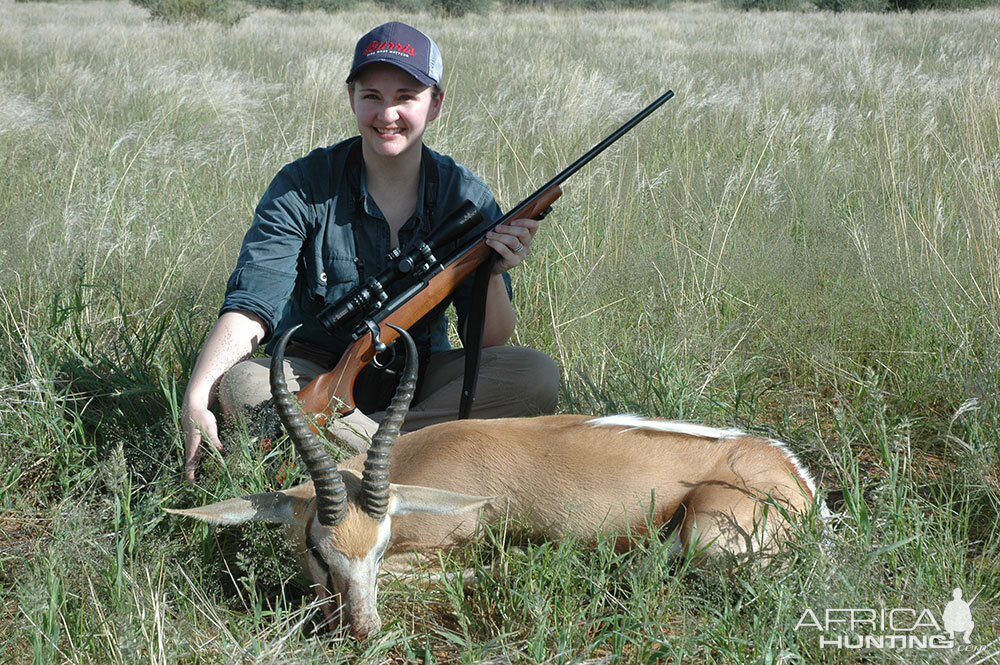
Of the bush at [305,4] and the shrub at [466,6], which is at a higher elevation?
the shrub at [466,6]

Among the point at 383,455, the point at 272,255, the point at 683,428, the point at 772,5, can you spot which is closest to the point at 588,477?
the point at 683,428

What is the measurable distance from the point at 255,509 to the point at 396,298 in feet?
3.80

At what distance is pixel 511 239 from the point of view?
3.59 meters

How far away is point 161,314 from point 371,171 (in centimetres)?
153

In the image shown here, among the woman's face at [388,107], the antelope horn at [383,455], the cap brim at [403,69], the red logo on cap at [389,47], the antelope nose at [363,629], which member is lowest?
the antelope nose at [363,629]

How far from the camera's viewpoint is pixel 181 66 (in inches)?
424

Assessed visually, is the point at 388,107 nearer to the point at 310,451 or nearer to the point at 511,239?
the point at 511,239

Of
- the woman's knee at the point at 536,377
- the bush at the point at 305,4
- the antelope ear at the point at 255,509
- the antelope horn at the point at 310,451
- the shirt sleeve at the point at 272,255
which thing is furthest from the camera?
the bush at the point at 305,4

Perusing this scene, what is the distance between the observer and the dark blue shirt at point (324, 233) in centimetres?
360

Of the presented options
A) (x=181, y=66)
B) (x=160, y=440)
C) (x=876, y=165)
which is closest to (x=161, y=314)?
(x=160, y=440)

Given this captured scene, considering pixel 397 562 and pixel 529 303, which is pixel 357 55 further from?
pixel 397 562

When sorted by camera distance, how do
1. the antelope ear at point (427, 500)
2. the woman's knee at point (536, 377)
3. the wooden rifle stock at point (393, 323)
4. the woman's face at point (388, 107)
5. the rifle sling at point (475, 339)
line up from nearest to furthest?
the antelope ear at point (427, 500), the wooden rifle stock at point (393, 323), the woman's face at point (388, 107), the rifle sling at point (475, 339), the woman's knee at point (536, 377)

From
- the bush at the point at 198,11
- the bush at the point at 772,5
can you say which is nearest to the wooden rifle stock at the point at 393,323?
the bush at the point at 198,11

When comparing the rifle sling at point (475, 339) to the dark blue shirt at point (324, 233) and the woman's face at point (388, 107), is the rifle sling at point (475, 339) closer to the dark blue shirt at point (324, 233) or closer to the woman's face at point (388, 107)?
the dark blue shirt at point (324, 233)
